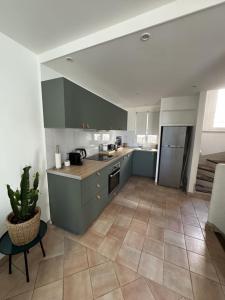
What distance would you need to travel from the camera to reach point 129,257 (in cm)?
151

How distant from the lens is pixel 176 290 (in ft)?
3.93

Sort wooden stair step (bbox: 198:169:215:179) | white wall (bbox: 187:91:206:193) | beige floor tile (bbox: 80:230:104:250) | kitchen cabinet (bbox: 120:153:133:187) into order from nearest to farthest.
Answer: beige floor tile (bbox: 80:230:104:250) → white wall (bbox: 187:91:206:193) → kitchen cabinet (bbox: 120:153:133:187) → wooden stair step (bbox: 198:169:215:179)

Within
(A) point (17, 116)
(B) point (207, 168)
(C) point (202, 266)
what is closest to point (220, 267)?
(C) point (202, 266)

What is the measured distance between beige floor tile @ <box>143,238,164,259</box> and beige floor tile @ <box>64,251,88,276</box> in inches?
29.2

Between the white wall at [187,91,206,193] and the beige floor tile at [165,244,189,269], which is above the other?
the white wall at [187,91,206,193]

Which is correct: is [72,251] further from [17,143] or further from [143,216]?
[17,143]

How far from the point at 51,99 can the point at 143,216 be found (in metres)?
2.32

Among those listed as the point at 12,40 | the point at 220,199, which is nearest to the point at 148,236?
the point at 220,199

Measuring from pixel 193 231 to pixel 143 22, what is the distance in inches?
104

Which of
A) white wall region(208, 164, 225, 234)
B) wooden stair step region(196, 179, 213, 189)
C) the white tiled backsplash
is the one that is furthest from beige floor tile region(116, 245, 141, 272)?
wooden stair step region(196, 179, 213, 189)

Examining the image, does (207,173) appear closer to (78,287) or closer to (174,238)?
(174,238)

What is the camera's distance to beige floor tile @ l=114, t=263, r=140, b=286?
128 centimetres

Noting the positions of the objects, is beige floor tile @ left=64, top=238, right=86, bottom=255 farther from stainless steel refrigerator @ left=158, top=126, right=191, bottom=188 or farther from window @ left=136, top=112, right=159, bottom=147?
window @ left=136, top=112, right=159, bottom=147

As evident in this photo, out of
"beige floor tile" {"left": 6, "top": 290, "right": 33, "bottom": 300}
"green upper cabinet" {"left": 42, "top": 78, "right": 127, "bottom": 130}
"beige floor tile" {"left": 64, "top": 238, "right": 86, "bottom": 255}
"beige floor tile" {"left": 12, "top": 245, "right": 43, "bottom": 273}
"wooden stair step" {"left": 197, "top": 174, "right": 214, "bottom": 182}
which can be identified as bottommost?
"beige floor tile" {"left": 12, "top": 245, "right": 43, "bottom": 273}
